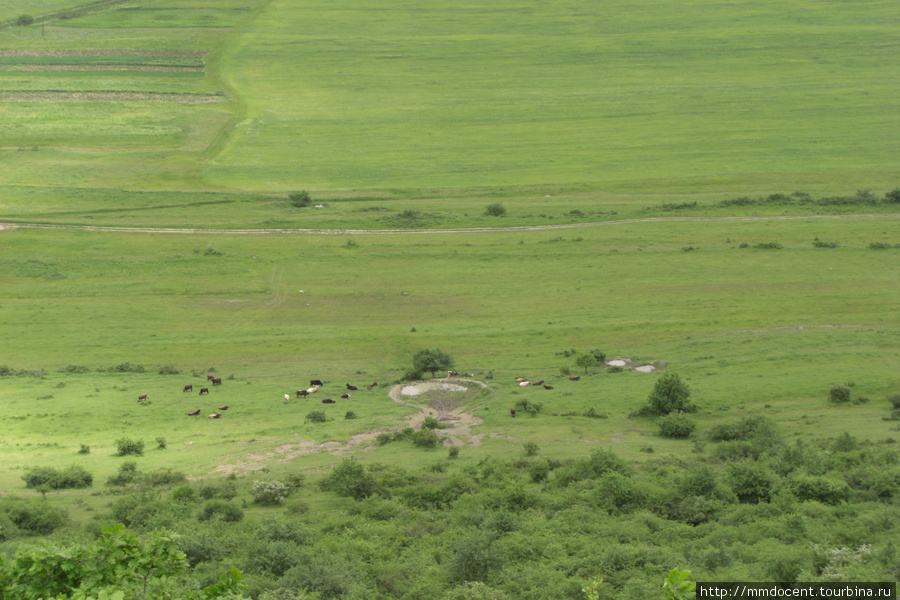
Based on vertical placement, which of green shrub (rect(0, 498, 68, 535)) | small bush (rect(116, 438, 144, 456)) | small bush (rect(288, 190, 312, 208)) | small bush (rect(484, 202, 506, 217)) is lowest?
small bush (rect(116, 438, 144, 456))

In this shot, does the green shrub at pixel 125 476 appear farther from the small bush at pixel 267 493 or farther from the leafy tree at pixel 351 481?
the leafy tree at pixel 351 481

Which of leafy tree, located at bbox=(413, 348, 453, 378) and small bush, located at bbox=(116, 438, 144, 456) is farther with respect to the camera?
leafy tree, located at bbox=(413, 348, 453, 378)

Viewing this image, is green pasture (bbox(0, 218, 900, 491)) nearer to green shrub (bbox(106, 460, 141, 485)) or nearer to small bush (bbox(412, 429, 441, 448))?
small bush (bbox(412, 429, 441, 448))

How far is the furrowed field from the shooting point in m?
32.0

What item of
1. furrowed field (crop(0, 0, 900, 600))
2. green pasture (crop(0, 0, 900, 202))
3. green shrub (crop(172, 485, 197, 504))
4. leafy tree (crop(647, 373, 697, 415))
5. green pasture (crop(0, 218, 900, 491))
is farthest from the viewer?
green pasture (crop(0, 0, 900, 202))

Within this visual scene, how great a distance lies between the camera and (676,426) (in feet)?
153

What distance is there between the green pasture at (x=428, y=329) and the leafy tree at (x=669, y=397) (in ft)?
5.28

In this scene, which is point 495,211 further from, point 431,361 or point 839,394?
point 839,394

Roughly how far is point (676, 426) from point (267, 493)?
23.0 metres

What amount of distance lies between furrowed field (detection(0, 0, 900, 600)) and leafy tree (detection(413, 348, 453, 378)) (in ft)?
2.50

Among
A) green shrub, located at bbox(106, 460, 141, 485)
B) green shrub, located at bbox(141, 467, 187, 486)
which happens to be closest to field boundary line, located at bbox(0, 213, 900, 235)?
green shrub, located at bbox(106, 460, 141, 485)

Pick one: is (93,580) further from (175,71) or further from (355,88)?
(175,71)

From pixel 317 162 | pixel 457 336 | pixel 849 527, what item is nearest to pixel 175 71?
pixel 317 162

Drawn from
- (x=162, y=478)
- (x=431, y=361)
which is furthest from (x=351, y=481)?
(x=431, y=361)
